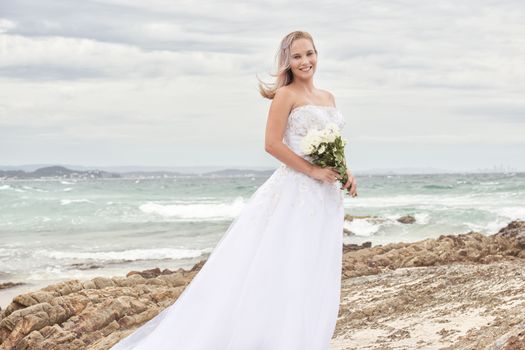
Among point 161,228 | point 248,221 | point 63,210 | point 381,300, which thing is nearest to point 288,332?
point 248,221

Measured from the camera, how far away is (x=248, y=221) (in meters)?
4.77

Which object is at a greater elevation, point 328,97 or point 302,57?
point 302,57

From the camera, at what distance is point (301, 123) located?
4664 millimetres

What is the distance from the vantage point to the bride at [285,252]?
15.1 ft

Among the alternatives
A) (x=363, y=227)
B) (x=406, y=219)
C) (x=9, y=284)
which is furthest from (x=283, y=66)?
(x=406, y=219)

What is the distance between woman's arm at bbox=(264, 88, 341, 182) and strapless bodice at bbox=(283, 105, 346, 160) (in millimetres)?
47

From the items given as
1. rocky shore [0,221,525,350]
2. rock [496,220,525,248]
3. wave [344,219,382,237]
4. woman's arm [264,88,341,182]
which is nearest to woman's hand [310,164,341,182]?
woman's arm [264,88,341,182]

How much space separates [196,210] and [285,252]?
111 feet

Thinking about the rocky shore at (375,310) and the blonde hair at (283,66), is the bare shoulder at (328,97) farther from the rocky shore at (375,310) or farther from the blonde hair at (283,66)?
the rocky shore at (375,310)

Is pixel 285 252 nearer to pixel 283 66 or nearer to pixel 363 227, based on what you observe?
pixel 283 66

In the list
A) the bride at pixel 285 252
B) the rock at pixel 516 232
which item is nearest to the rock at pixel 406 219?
the rock at pixel 516 232

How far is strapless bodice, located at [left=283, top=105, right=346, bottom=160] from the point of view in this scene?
4664 mm

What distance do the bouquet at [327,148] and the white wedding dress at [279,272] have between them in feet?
0.40

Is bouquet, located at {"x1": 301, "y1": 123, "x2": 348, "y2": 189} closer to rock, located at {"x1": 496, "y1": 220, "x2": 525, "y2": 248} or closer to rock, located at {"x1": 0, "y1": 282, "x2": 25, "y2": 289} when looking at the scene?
rock, located at {"x1": 496, "y1": 220, "x2": 525, "y2": 248}
